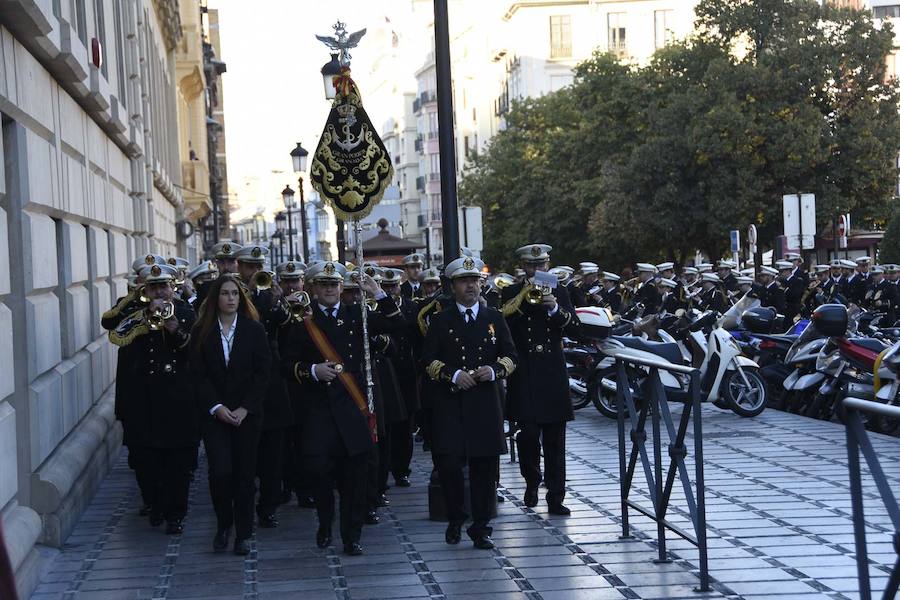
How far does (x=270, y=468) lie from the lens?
10.3 metres

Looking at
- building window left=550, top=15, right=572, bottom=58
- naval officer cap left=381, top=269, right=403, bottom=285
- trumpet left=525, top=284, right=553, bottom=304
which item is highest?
building window left=550, top=15, right=572, bottom=58

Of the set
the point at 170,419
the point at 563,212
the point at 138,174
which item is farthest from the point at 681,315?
the point at 563,212

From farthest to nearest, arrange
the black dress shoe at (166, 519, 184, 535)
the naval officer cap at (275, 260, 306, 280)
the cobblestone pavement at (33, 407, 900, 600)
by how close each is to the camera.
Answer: the naval officer cap at (275, 260, 306, 280)
the black dress shoe at (166, 519, 184, 535)
the cobblestone pavement at (33, 407, 900, 600)

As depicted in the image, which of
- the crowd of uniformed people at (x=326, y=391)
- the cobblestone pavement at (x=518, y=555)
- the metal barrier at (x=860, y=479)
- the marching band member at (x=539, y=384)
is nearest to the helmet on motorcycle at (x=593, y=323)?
the cobblestone pavement at (x=518, y=555)

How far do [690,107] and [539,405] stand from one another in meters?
36.6

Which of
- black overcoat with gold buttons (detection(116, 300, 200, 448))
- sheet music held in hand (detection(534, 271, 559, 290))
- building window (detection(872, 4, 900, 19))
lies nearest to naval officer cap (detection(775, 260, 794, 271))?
sheet music held in hand (detection(534, 271, 559, 290))

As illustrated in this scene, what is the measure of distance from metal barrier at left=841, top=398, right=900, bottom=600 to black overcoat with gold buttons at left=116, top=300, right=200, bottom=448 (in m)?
5.73

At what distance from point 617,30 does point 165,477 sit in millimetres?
78453

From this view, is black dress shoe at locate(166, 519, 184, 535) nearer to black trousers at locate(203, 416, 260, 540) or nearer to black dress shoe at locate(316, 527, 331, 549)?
black trousers at locate(203, 416, 260, 540)

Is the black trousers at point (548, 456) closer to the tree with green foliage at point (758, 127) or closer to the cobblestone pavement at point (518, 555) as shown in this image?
the cobblestone pavement at point (518, 555)

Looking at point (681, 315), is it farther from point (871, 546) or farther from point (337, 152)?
point (871, 546)

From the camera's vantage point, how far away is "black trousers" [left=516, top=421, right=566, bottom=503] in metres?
9.91

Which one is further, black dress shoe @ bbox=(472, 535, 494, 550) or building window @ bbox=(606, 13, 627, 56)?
building window @ bbox=(606, 13, 627, 56)

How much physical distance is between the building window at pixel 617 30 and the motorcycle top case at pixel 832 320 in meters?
71.9
